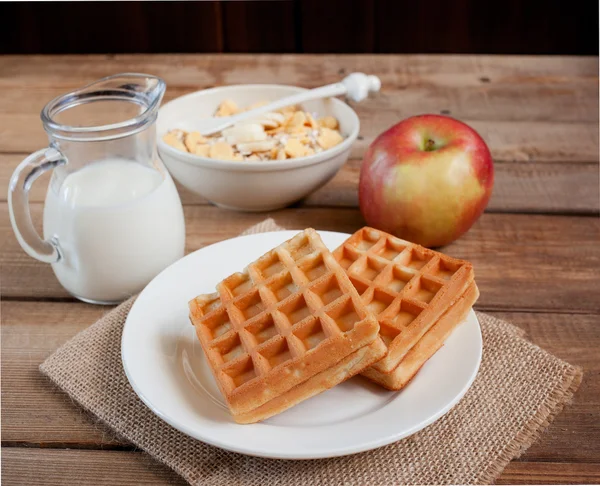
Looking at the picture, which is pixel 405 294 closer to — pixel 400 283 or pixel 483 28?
pixel 400 283

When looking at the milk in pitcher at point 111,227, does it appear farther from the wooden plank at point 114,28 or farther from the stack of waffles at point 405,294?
the wooden plank at point 114,28

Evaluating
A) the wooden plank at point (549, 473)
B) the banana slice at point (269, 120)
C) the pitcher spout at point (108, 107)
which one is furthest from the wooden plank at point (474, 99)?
the wooden plank at point (549, 473)

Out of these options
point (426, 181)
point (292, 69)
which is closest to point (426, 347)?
→ point (426, 181)

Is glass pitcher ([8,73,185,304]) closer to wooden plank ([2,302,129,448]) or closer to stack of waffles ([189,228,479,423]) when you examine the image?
wooden plank ([2,302,129,448])

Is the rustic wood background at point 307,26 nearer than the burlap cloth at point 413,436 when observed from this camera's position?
No

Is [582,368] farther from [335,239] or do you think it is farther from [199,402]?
[199,402]

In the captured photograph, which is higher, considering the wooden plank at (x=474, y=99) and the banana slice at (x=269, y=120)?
the banana slice at (x=269, y=120)

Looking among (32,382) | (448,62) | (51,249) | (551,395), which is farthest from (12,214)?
(448,62)
